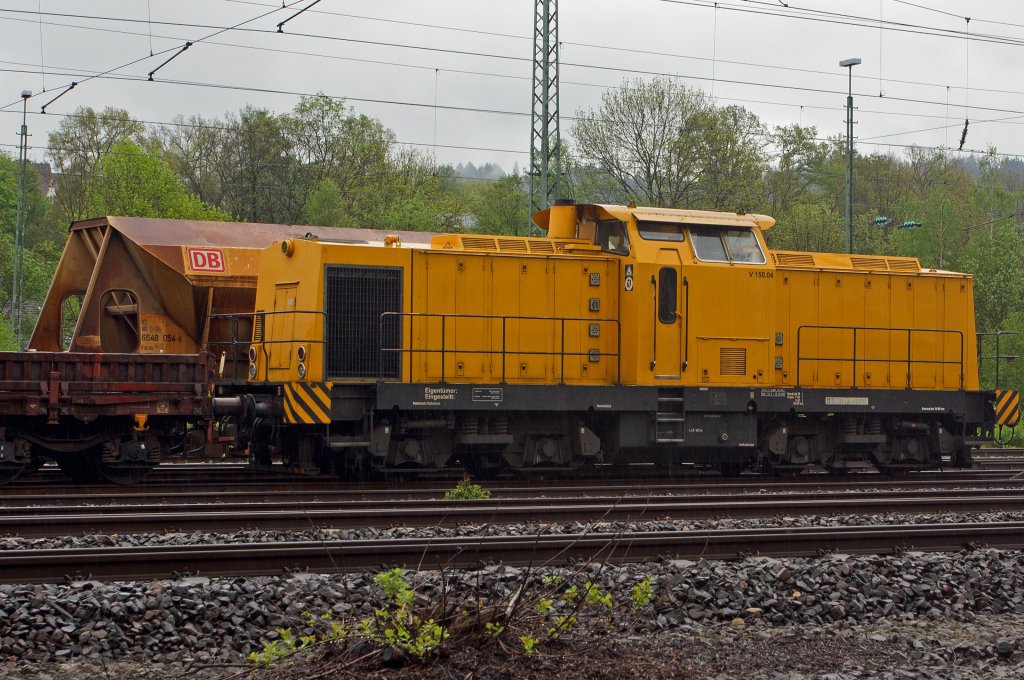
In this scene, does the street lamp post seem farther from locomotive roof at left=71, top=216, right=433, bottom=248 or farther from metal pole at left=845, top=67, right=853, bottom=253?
locomotive roof at left=71, top=216, right=433, bottom=248

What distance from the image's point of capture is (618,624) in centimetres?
615

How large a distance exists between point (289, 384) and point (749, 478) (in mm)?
6740

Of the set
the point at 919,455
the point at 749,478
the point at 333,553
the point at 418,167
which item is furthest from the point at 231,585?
the point at 418,167

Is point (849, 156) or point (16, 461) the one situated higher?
point (849, 156)

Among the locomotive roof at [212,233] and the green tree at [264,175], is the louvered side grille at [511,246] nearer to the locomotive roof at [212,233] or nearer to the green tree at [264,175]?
Result: the locomotive roof at [212,233]

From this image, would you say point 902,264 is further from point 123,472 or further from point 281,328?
point 123,472

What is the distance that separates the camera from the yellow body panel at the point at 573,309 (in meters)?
13.6

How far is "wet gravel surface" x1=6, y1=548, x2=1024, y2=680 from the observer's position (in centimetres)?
532

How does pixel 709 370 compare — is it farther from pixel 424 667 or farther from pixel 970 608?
pixel 424 667

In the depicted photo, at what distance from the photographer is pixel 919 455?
52.2 ft

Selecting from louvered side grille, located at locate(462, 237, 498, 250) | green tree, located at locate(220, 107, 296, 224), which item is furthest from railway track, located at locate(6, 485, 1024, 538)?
green tree, located at locate(220, 107, 296, 224)

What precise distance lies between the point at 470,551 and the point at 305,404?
18.5 feet

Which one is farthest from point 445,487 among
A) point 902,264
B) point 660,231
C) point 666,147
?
point 666,147

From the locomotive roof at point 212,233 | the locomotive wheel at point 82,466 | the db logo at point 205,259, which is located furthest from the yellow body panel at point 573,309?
the locomotive roof at point 212,233
